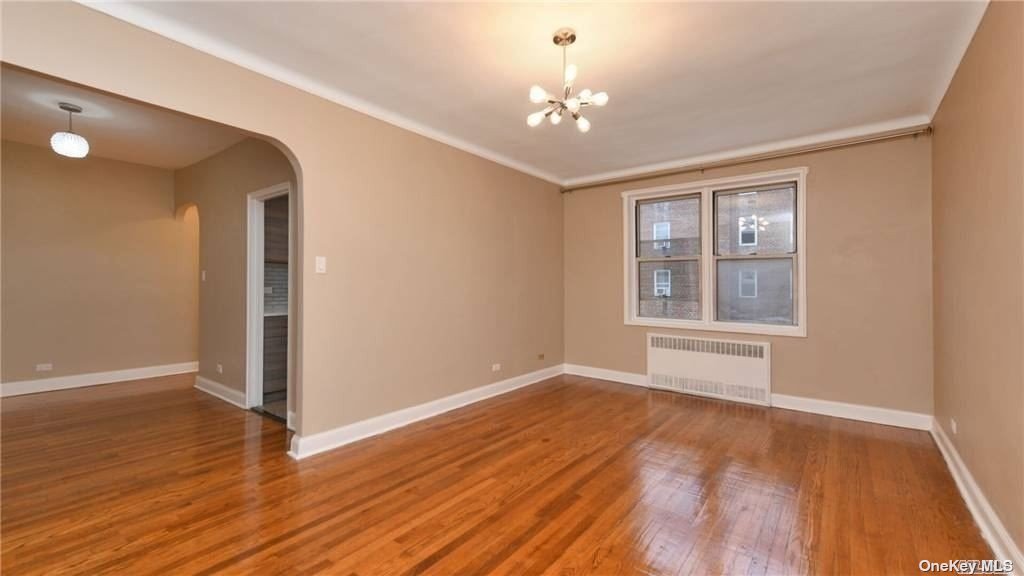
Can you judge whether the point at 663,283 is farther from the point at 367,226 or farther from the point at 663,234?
the point at 367,226

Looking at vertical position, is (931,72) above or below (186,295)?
above

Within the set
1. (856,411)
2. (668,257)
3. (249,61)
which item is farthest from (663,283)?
(249,61)

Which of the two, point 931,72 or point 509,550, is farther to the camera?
point 931,72

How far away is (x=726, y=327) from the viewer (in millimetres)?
4707

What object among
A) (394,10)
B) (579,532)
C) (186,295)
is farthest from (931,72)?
(186,295)

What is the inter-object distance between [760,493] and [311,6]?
381 cm

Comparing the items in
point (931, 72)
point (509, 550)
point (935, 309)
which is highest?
point (931, 72)

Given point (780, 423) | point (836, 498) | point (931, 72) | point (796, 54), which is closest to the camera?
point (836, 498)

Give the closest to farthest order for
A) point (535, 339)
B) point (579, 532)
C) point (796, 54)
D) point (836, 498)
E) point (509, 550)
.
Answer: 1. point (509, 550)
2. point (579, 532)
3. point (836, 498)
4. point (796, 54)
5. point (535, 339)

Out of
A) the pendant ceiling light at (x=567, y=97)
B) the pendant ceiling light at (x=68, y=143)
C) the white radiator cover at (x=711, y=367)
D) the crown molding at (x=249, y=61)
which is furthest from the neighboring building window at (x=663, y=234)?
the pendant ceiling light at (x=68, y=143)

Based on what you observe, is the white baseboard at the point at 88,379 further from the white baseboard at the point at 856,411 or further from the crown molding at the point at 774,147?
the white baseboard at the point at 856,411

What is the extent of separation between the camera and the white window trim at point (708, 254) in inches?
166

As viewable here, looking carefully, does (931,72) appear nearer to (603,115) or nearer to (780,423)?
(603,115)

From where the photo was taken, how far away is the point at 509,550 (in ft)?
6.58
